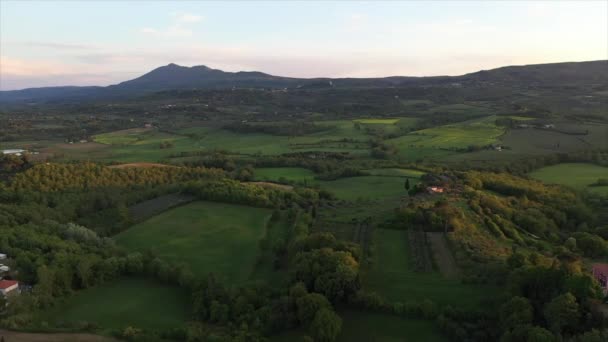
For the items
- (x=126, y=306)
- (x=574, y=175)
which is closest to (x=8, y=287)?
(x=126, y=306)

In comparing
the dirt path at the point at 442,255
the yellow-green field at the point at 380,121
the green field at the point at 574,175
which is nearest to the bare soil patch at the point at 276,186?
the dirt path at the point at 442,255

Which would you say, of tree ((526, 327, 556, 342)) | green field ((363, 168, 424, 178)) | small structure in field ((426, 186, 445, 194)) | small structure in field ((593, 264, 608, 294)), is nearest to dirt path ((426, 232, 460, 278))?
small structure in field ((593, 264, 608, 294))

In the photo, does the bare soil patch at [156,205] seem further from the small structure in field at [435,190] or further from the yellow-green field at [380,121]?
the yellow-green field at [380,121]

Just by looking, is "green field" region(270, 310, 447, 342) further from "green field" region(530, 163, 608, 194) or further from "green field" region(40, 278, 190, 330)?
"green field" region(530, 163, 608, 194)

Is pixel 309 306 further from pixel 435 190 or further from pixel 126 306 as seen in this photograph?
pixel 435 190

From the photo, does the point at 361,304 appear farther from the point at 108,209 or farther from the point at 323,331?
the point at 108,209

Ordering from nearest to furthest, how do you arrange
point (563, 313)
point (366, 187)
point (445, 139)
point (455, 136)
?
point (563, 313), point (366, 187), point (445, 139), point (455, 136)

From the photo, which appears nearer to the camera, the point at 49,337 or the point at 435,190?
the point at 49,337

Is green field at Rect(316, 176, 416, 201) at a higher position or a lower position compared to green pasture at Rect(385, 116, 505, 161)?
lower
